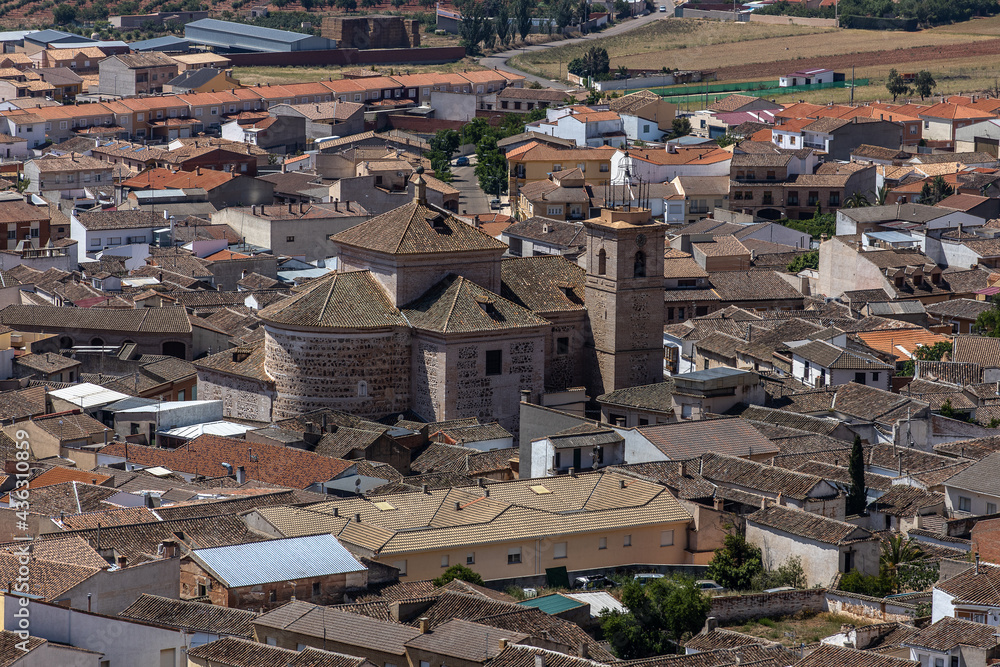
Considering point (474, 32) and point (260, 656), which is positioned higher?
point (474, 32)

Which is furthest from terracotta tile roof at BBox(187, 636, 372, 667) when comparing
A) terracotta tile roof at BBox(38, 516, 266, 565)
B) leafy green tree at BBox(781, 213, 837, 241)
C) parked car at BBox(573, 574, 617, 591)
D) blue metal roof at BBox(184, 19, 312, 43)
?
blue metal roof at BBox(184, 19, 312, 43)

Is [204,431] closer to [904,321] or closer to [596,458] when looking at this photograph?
[596,458]

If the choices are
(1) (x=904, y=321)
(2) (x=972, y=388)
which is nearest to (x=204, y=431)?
(2) (x=972, y=388)

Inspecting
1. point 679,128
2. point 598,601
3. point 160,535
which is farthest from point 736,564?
point 679,128

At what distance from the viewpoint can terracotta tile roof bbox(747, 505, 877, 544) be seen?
33.0m

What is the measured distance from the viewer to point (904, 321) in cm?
5653

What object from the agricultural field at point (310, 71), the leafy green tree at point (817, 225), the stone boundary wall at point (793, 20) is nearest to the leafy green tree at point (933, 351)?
the leafy green tree at point (817, 225)

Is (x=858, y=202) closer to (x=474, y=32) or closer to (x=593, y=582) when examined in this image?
(x=593, y=582)

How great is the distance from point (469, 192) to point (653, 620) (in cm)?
5714

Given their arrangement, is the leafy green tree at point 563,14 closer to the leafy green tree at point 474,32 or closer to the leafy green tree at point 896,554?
the leafy green tree at point 474,32

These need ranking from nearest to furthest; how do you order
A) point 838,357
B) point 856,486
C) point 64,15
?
Answer: point 856,486 → point 838,357 → point 64,15

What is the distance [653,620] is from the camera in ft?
98.5

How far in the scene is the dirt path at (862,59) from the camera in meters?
122

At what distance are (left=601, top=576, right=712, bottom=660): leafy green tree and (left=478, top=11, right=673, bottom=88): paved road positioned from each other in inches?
3445
